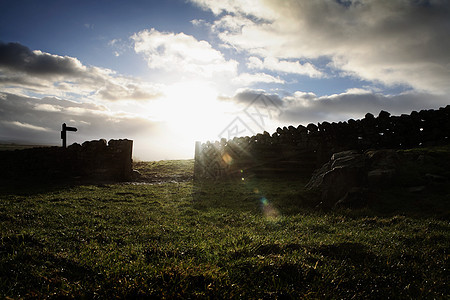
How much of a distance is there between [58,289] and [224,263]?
2576 mm

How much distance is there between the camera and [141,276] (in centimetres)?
382

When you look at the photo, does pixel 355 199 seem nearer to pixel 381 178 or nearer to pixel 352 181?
pixel 352 181

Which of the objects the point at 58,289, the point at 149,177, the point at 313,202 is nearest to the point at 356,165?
the point at 313,202

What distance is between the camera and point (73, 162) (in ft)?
69.2

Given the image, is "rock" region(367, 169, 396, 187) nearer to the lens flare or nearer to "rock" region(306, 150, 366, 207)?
"rock" region(306, 150, 366, 207)

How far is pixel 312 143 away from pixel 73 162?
63.2 ft

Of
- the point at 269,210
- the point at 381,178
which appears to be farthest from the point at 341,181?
the point at 269,210

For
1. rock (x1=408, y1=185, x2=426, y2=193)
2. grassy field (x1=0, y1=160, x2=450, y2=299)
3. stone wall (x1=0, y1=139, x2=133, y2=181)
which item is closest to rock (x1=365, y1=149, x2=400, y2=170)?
rock (x1=408, y1=185, x2=426, y2=193)

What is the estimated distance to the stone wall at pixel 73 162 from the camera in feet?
66.3

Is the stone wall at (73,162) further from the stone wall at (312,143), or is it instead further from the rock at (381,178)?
the rock at (381,178)

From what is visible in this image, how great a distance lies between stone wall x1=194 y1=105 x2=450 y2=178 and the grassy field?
7.35 m

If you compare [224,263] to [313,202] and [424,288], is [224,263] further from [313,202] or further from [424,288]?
[313,202]

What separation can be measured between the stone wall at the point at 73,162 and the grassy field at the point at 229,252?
475 inches

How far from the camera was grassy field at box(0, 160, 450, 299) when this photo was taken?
371 centimetres
